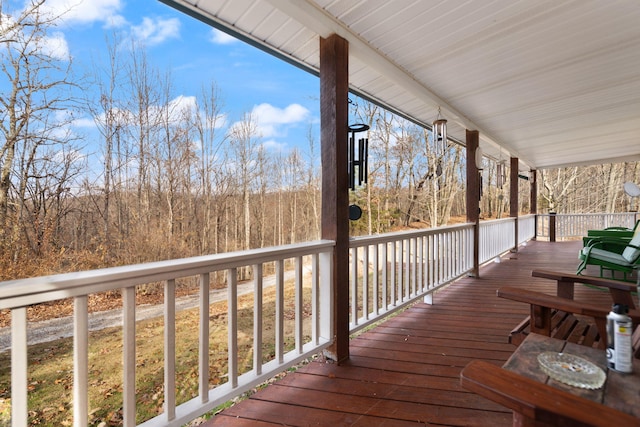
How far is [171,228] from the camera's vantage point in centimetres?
827

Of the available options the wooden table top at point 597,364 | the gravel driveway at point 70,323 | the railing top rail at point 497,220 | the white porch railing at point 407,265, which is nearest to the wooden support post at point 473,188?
the white porch railing at point 407,265

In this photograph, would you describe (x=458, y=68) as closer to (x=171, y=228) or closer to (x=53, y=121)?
(x=53, y=121)

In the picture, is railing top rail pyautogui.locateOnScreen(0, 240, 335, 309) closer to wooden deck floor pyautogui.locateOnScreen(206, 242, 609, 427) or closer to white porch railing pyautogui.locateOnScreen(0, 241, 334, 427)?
white porch railing pyautogui.locateOnScreen(0, 241, 334, 427)

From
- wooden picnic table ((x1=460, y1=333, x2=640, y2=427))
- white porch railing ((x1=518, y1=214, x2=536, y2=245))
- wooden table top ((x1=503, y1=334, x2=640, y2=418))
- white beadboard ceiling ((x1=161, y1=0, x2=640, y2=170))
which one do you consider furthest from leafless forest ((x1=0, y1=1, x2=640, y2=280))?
white porch railing ((x1=518, y1=214, x2=536, y2=245))

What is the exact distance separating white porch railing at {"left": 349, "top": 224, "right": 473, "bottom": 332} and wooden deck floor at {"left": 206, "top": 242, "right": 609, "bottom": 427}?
0.22 m

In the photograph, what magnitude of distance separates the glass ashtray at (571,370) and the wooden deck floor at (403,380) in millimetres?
634

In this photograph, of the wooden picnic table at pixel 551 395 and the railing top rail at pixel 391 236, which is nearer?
the wooden picnic table at pixel 551 395

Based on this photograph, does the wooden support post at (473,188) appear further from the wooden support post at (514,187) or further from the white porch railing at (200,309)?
the wooden support post at (514,187)

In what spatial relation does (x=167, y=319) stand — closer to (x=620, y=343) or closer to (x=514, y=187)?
(x=620, y=343)

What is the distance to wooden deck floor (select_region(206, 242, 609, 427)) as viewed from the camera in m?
1.63

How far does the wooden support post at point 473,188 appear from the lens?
4.68 meters

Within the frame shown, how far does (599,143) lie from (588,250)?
12.3 feet

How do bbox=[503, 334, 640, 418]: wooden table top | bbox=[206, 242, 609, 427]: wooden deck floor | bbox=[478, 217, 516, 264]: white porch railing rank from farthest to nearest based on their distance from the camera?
bbox=[478, 217, 516, 264]: white porch railing, bbox=[206, 242, 609, 427]: wooden deck floor, bbox=[503, 334, 640, 418]: wooden table top

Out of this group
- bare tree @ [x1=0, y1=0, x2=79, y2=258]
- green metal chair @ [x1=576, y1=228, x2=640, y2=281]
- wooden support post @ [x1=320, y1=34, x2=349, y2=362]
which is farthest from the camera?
bare tree @ [x1=0, y1=0, x2=79, y2=258]
